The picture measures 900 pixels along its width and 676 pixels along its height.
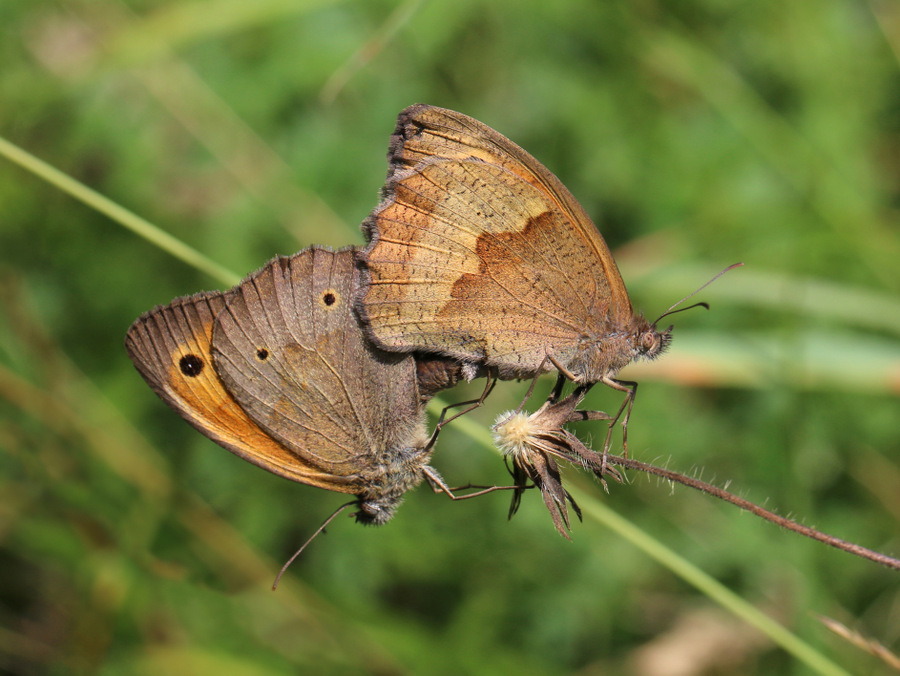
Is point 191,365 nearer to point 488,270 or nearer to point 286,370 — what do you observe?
point 286,370

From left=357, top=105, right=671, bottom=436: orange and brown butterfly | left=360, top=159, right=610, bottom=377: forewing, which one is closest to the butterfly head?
left=357, top=105, right=671, bottom=436: orange and brown butterfly

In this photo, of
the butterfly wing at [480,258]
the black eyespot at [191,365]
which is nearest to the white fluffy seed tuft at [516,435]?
the butterfly wing at [480,258]

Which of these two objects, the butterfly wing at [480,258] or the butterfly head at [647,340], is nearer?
the butterfly wing at [480,258]

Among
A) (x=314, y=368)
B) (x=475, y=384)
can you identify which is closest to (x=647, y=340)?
(x=314, y=368)

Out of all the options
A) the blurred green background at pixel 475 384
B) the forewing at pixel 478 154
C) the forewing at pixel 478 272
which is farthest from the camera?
the blurred green background at pixel 475 384

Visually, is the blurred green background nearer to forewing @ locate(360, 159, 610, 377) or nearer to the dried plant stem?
forewing @ locate(360, 159, 610, 377)

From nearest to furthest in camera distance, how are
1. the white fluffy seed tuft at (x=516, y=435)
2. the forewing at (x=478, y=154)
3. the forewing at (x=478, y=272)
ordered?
the white fluffy seed tuft at (x=516, y=435)
the forewing at (x=478, y=154)
the forewing at (x=478, y=272)

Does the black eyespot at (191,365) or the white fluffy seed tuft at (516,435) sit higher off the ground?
the black eyespot at (191,365)

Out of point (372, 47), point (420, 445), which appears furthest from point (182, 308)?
point (372, 47)

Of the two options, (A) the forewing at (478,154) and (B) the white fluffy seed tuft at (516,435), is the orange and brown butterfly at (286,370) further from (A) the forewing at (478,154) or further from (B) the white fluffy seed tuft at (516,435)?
(B) the white fluffy seed tuft at (516,435)
